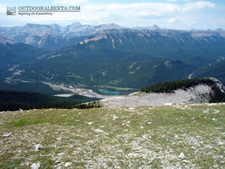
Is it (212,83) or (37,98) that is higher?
(212,83)

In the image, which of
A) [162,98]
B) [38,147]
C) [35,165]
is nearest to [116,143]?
[38,147]

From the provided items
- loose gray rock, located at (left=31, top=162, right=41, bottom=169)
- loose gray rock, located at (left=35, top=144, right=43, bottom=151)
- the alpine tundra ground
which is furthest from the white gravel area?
loose gray rock, located at (left=31, top=162, right=41, bottom=169)

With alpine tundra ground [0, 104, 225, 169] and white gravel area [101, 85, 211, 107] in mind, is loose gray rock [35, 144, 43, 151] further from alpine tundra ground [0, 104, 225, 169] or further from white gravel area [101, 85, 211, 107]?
white gravel area [101, 85, 211, 107]

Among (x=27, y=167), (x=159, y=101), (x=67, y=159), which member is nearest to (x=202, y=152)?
(x=67, y=159)

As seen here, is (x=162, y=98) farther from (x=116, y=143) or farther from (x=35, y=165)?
(x=35, y=165)

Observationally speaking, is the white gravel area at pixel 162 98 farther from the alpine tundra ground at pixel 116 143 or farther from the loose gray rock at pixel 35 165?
the loose gray rock at pixel 35 165

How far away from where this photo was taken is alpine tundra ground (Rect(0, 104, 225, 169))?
16.8 m

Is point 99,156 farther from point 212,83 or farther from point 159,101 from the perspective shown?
point 212,83

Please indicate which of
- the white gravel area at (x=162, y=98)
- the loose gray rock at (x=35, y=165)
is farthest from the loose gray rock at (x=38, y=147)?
the white gravel area at (x=162, y=98)

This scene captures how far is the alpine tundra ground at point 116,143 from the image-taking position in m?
16.8

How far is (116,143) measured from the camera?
21.5 metres

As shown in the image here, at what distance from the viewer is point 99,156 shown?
18.2 metres

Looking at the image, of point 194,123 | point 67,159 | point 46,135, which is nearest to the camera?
point 67,159

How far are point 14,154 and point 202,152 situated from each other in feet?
68.0
